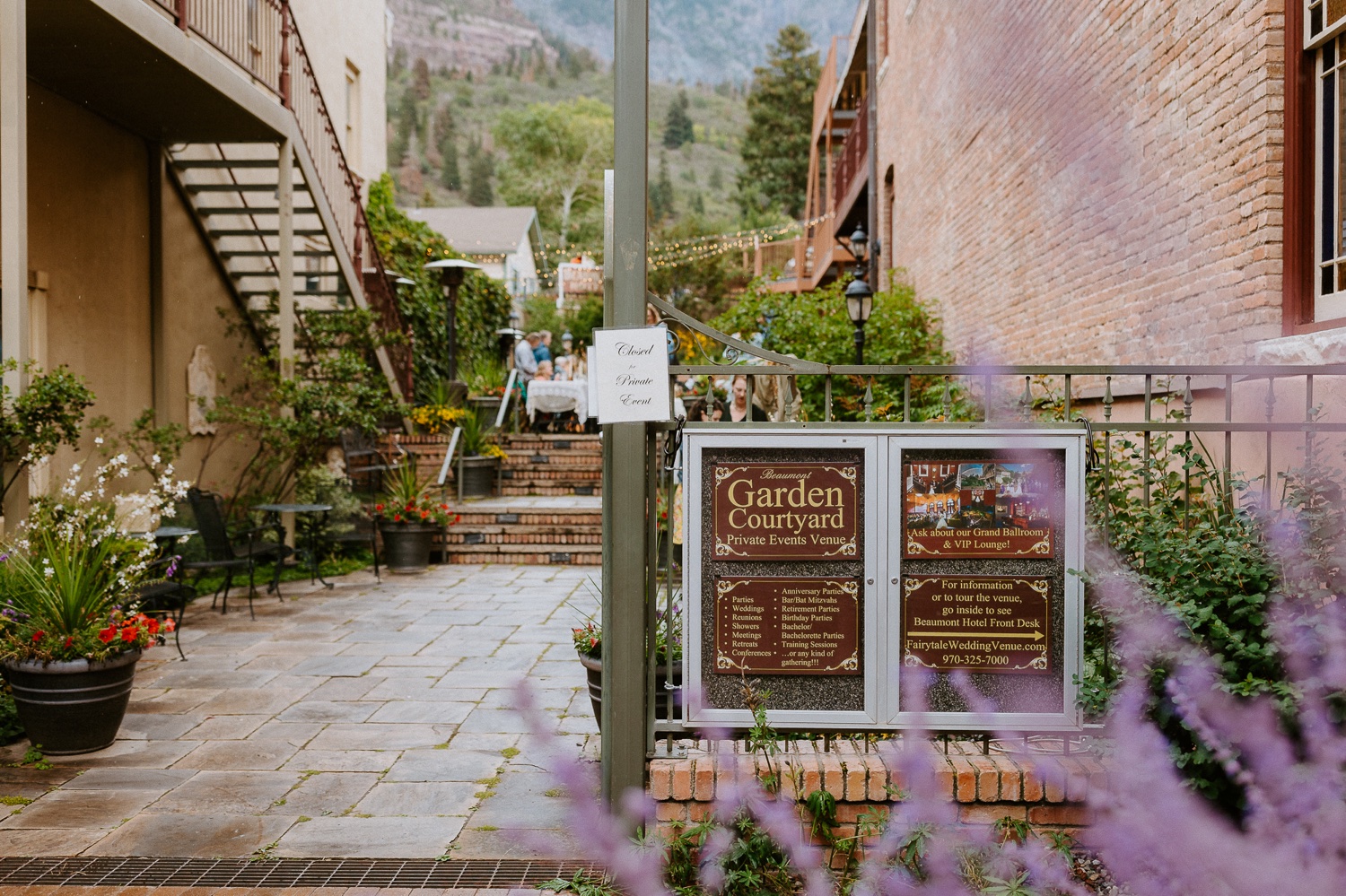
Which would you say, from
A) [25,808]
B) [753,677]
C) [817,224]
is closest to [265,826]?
[25,808]

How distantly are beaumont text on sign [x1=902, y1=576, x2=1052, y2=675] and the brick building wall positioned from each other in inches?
29.6

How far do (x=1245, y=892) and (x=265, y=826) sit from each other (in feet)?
11.8

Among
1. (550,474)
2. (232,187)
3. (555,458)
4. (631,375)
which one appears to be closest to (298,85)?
(232,187)

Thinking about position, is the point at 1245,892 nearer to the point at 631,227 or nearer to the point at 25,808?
the point at 631,227

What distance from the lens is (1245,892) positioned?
91cm

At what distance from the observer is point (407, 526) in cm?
1023

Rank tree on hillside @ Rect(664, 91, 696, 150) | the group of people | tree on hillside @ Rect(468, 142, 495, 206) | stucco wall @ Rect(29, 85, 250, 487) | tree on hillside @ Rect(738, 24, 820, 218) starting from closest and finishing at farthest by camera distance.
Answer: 1. stucco wall @ Rect(29, 85, 250, 487)
2. the group of people
3. tree on hillside @ Rect(738, 24, 820, 218)
4. tree on hillside @ Rect(468, 142, 495, 206)
5. tree on hillside @ Rect(664, 91, 696, 150)

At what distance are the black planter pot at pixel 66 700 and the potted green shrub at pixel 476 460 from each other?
7.67m

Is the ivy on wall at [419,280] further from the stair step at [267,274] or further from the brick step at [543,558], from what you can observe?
the brick step at [543,558]

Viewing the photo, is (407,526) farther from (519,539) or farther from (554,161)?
(554,161)

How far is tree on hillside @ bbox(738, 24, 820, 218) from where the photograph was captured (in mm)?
50250

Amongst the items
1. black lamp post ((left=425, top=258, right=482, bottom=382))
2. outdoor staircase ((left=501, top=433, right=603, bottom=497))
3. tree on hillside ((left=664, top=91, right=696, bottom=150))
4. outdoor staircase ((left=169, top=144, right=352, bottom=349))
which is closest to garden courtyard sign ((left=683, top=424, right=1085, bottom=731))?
outdoor staircase ((left=169, top=144, right=352, bottom=349))

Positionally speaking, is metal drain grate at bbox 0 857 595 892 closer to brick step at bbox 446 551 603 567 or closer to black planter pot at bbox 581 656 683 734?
black planter pot at bbox 581 656 683 734

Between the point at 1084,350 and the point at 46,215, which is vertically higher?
the point at 46,215
